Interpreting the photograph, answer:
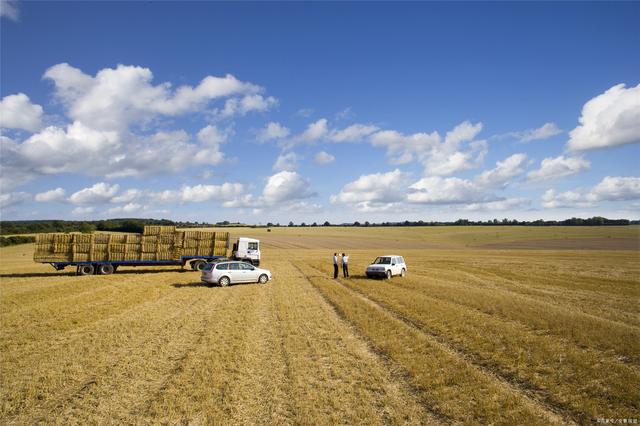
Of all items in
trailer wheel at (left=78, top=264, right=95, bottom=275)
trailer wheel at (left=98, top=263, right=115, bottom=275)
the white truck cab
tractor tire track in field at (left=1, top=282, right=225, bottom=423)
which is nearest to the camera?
tractor tire track in field at (left=1, top=282, right=225, bottom=423)

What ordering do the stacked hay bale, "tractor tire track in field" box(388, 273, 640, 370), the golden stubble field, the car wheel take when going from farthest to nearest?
1. the stacked hay bale
2. the car wheel
3. "tractor tire track in field" box(388, 273, 640, 370)
4. the golden stubble field

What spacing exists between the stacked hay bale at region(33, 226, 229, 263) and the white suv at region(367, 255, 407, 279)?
1327cm

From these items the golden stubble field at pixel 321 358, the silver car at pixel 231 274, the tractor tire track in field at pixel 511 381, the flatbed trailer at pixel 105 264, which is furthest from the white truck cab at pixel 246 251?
the tractor tire track in field at pixel 511 381

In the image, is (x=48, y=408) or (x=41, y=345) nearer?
(x=48, y=408)

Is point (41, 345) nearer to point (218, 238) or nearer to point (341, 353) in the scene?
point (341, 353)

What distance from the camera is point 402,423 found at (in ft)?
23.1

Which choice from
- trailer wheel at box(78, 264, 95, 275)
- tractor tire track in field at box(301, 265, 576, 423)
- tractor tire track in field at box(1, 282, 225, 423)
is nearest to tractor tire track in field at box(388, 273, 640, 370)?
tractor tire track in field at box(301, 265, 576, 423)

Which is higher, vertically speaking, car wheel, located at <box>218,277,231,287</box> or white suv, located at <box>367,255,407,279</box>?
white suv, located at <box>367,255,407,279</box>

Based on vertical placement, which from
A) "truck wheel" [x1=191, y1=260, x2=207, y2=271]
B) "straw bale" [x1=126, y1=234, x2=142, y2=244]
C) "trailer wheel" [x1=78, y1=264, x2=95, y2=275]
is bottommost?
"trailer wheel" [x1=78, y1=264, x2=95, y2=275]

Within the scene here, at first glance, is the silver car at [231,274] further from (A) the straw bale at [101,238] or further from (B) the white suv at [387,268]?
(A) the straw bale at [101,238]

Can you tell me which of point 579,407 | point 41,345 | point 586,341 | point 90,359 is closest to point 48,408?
point 90,359

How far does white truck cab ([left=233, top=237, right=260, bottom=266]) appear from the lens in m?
34.5

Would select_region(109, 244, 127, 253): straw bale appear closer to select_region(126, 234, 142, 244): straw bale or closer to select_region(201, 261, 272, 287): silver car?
select_region(126, 234, 142, 244): straw bale

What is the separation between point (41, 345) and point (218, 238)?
21749 millimetres
